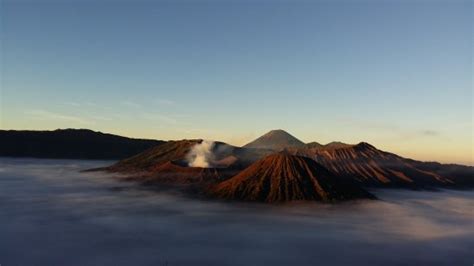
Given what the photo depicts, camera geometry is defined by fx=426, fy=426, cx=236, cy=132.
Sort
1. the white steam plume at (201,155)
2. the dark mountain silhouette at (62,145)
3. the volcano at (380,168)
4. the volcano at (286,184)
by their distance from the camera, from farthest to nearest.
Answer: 1. the dark mountain silhouette at (62,145)
2. the volcano at (380,168)
3. the white steam plume at (201,155)
4. the volcano at (286,184)

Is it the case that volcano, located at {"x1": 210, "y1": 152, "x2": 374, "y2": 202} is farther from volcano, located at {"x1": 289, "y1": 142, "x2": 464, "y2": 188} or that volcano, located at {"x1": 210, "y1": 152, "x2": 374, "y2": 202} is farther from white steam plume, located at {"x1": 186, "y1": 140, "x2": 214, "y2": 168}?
volcano, located at {"x1": 289, "y1": 142, "x2": 464, "y2": 188}

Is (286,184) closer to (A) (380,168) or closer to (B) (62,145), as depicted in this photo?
(A) (380,168)

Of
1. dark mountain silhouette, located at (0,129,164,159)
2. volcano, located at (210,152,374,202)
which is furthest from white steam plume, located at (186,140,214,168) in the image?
dark mountain silhouette, located at (0,129,164,159)

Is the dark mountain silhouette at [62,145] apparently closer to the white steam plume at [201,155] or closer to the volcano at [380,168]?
the white steam plume at [201,155]

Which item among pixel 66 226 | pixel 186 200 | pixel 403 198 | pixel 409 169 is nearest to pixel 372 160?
pixel 409 169

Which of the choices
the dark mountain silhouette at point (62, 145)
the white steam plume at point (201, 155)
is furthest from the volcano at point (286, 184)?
the dark mountain silhouette at point (62, 145)
